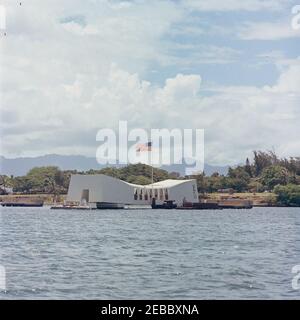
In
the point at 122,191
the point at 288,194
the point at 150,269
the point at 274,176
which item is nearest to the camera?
the point at 150,269

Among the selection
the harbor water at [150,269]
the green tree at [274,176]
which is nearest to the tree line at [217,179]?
the green tree at [274,176]

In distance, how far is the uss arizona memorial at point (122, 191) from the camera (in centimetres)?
4550

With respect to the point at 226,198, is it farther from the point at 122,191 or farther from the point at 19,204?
the point at 19,204

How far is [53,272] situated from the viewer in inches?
389

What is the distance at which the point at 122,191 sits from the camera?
157 ft

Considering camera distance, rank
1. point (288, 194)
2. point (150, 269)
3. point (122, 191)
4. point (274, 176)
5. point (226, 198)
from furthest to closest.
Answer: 1. point (226, 198)
2. point (288, 194)
3. point (274, 176)
4. point (122, 191)
5. point (150, 269)

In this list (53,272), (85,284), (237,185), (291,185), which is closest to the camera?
(85,284)

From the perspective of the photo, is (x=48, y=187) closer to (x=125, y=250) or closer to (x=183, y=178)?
(x=183, y=178)

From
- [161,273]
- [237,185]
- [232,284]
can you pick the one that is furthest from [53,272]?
[237,185]

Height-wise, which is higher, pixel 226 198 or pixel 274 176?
pixel 274 176

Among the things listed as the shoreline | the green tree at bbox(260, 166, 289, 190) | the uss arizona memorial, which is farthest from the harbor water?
the shoreline

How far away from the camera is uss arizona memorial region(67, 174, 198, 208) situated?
45500mm

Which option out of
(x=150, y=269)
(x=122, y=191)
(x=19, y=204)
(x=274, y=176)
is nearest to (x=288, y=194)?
(x=274, y=176)
